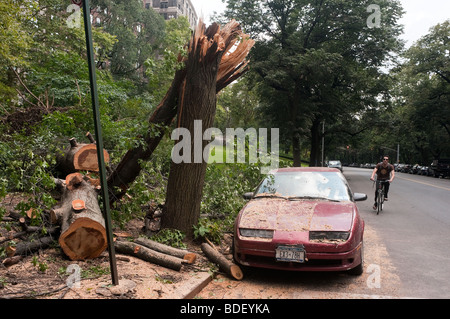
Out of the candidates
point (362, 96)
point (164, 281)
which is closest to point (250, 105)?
point (362, 96)

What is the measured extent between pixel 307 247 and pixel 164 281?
1823 millimetres

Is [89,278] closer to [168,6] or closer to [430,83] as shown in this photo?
[430,83]

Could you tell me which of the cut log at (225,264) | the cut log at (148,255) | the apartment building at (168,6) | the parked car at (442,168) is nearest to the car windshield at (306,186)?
the cut log at (225,264)

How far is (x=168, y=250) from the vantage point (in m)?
5.24

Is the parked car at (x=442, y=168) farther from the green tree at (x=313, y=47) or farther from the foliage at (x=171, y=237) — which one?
the foliage at (x=171, y=237)

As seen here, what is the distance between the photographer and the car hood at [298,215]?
15.9 ft

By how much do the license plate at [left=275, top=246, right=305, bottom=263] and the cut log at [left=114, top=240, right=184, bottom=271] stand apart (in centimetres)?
131

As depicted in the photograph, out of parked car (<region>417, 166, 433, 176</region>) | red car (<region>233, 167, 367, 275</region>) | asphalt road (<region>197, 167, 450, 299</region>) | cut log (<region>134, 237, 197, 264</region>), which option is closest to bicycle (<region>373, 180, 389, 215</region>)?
asphalt road (<region>197, 167, 450, 299</region>)

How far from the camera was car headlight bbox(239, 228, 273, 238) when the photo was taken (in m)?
4.86

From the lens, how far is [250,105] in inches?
1473

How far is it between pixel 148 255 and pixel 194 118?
2.30 m

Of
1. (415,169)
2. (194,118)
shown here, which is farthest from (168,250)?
(415,169)

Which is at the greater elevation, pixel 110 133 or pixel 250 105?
pixel 250 105
